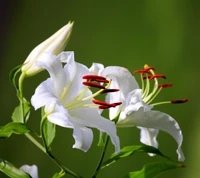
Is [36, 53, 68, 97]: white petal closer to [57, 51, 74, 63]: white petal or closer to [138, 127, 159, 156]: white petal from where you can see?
A: [57, 51, 74, 63]: white petal

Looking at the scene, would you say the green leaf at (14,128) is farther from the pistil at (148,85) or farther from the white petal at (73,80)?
the pistil at (148,85)

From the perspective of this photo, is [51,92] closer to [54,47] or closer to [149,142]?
[54,47]

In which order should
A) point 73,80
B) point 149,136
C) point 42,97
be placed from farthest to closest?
point 149,136 → point 73,80 → point 42,97

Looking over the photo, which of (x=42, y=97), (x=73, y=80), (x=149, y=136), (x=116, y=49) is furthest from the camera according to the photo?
(x=116, y=49)

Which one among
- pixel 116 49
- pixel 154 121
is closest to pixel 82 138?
pixel 154 121

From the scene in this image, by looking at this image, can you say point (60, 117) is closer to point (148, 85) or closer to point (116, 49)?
point (148, 85)

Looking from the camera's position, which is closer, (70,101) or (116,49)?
(70,101)

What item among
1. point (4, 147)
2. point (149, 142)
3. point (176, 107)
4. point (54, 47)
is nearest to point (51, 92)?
point (54, 47)
